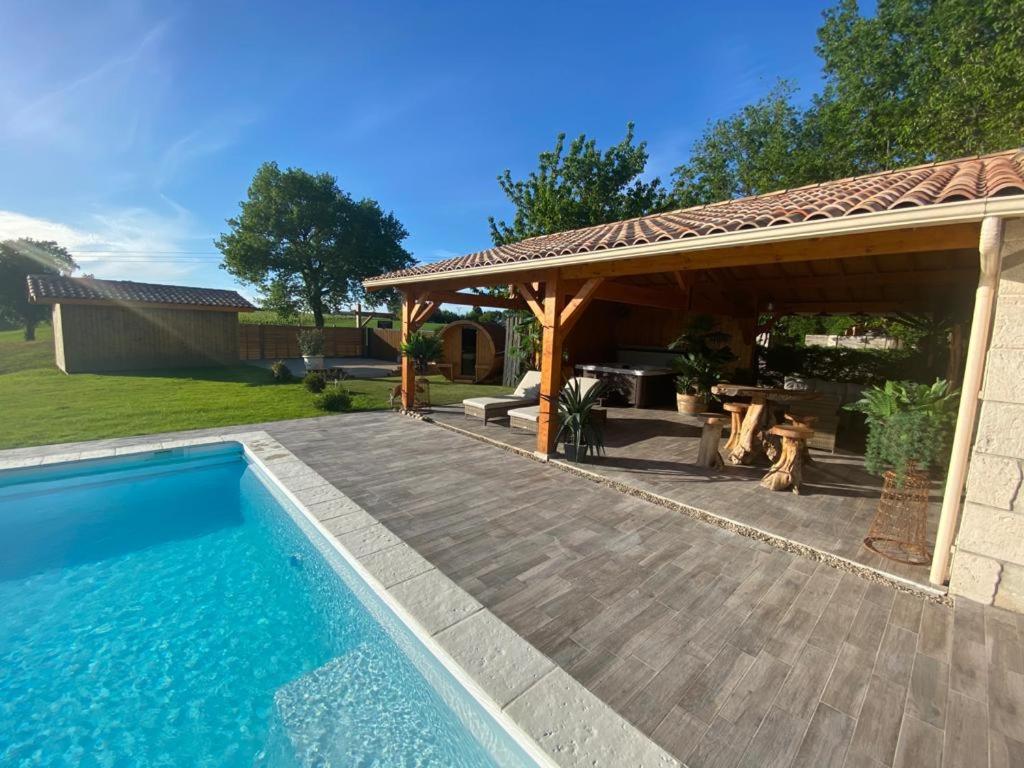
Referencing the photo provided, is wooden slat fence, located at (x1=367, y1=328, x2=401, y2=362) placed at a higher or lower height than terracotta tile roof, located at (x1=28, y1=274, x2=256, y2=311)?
lower

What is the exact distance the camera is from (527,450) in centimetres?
641

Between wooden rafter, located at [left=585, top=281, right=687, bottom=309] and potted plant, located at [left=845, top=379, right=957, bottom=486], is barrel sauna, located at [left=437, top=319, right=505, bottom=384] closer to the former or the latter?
wooden rafter, located at [left=585, top=281, right=687, bottom=309]

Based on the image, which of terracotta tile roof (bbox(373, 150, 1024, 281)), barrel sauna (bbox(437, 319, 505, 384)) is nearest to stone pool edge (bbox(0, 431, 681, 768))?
terracotta tile roof (bbox(373, 150, 1024, 281))

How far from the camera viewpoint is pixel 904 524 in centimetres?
376

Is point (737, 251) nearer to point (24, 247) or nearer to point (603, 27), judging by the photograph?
point (603, 27)

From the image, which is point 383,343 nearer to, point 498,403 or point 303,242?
point 303,242

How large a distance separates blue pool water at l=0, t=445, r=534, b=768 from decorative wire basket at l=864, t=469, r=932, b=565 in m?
3.55

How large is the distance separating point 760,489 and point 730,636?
9.45 ft

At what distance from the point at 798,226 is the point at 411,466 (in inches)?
194

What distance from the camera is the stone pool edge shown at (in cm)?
188

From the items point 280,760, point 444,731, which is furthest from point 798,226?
point 280,760

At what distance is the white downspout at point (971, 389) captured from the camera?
2.67 m

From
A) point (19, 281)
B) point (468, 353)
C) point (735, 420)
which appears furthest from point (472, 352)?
point (19, 281)

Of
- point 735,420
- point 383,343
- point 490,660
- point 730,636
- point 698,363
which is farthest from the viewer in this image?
point 383,343
